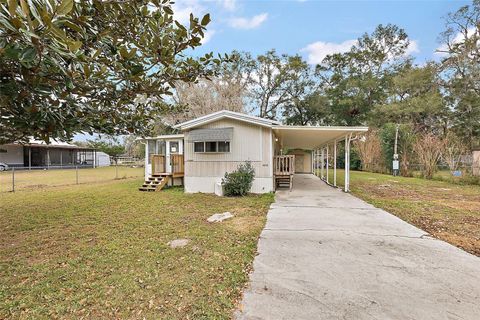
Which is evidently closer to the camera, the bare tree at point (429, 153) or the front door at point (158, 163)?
the front door at point (158, 163)

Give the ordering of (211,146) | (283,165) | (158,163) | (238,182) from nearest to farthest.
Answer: (238,182), (211,146), (283,165), (158,163)

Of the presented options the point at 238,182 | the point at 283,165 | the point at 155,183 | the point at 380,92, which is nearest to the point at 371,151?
the point at 380,92

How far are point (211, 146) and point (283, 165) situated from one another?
122 inches

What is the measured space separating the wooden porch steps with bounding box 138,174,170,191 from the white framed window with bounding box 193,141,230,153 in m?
2.45

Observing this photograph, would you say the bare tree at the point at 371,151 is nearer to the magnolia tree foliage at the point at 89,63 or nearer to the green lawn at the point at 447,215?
the green lawn at the point at 447,215

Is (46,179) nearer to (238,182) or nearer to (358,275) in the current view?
(238,182)

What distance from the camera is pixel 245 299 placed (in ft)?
8.55

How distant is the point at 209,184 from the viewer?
10.3 meters

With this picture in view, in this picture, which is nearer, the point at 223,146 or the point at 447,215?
the point at 447,215

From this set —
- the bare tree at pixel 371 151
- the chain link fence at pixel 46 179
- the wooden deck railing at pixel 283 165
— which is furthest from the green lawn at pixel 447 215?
the chain link fence at pixel 46 179

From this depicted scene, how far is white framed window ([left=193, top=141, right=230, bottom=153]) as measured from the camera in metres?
10.0

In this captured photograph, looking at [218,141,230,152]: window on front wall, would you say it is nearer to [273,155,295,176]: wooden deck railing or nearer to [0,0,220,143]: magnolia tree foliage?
[273,155,295,176]: wooden deck railing

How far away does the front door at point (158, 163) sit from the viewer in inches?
473

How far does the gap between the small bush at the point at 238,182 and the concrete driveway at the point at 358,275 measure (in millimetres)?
3967
